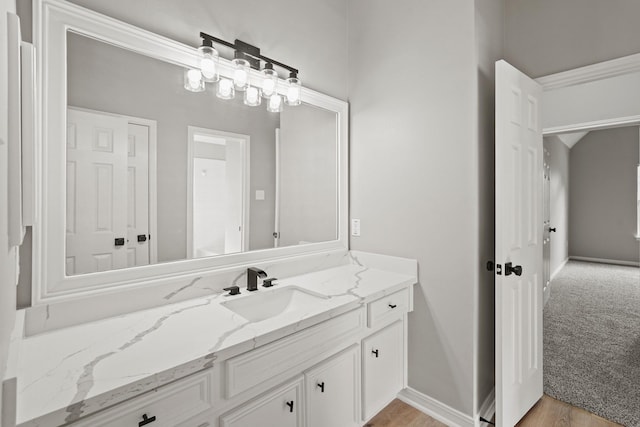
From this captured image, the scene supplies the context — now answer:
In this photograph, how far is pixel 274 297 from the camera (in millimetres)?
1646

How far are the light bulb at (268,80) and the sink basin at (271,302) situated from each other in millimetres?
1120

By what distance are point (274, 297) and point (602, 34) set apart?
90.1 inches

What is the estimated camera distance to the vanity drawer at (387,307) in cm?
160

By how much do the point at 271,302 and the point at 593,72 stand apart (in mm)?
2182

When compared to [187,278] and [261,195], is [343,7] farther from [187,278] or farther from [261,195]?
[187,278]

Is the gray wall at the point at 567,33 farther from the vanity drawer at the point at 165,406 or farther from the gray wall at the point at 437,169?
the vanity drawer at the point at 165,406

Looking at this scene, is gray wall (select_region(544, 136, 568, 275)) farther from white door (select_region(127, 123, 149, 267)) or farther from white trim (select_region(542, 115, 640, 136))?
white door (select_region(127, 123, 149, 267))

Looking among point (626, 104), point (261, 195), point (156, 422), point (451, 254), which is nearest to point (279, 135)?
point (261, 195)

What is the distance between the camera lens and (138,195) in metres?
1.34

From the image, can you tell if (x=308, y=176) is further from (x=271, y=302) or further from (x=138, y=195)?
(x=138, y=195)

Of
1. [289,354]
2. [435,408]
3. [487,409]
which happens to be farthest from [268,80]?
[487,409]

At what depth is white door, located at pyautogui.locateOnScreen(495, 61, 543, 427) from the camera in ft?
5.29

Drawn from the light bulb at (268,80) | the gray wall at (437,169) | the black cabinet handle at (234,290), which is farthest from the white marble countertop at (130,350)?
the light bulb at (268,80)

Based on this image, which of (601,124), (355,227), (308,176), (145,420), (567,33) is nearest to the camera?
(145,420)
